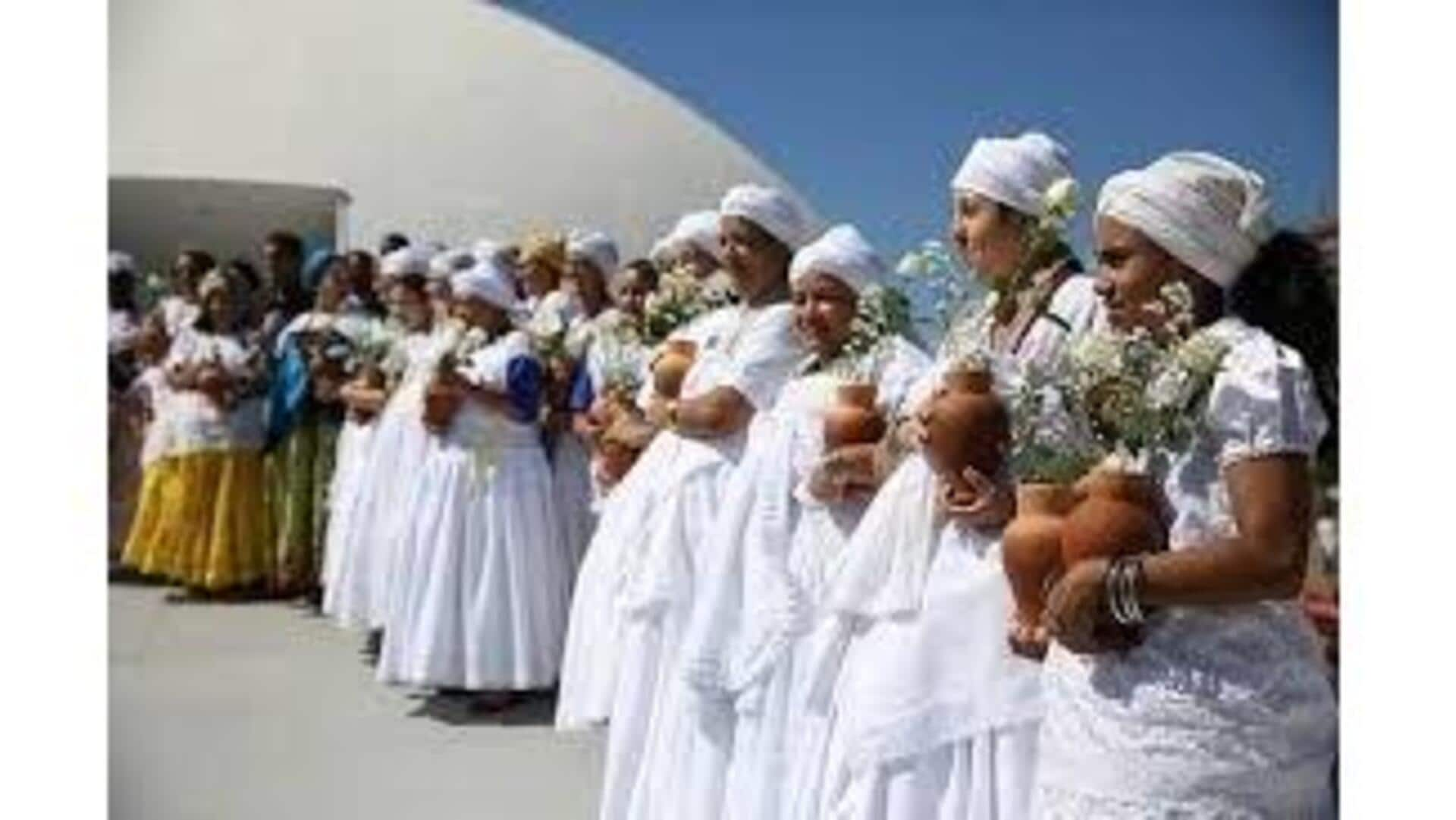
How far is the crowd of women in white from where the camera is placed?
1706mm

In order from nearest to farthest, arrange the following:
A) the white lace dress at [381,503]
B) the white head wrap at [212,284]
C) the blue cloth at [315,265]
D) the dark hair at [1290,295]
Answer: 1. the dark hair at [1290,295]
2. the white head wrap at [212,284]
3. the blue cloth at [315,265]
4. the white lace dress at [381,503]

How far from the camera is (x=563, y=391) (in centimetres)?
412

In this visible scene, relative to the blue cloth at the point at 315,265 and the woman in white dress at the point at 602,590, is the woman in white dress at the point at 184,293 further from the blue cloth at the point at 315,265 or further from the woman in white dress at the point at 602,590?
the woman in white dress at the point at 602,590

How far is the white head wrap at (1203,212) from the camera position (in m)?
1.74

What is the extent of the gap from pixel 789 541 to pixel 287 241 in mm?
1314

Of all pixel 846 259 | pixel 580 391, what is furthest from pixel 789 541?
pixel 580 391

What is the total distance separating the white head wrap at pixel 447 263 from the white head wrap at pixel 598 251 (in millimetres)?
219

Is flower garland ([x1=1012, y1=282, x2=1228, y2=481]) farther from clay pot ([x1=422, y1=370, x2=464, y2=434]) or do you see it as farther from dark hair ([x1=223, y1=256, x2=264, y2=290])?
clay pot ([x1=422, y1=370, x2=464, y2=434])

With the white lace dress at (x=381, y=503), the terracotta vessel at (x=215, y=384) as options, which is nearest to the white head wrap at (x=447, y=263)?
the white lace dress at (x=381, y=503)

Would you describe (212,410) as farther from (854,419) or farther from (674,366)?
(854,419)

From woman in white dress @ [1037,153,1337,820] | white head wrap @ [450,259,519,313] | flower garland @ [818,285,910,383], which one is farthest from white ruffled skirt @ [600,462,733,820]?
white head wrap @ [450,259,519,313]

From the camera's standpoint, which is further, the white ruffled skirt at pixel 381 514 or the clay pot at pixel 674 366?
the white ruffled skirt at pixel 381 514
